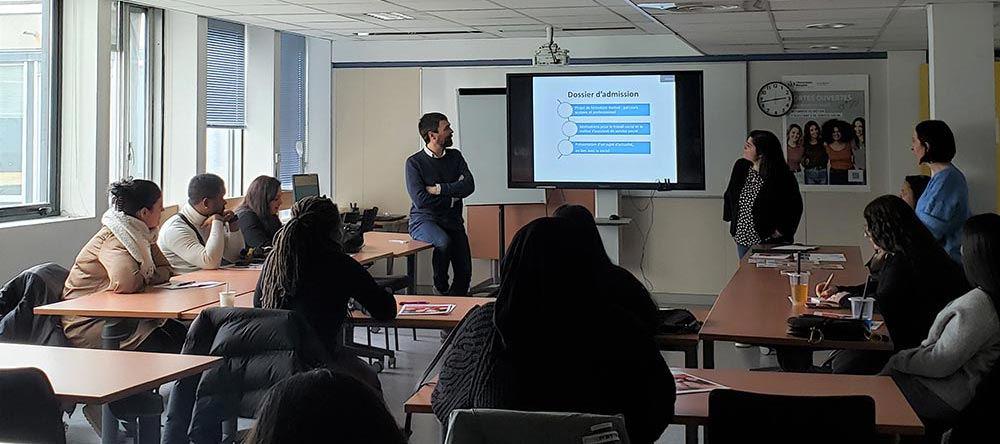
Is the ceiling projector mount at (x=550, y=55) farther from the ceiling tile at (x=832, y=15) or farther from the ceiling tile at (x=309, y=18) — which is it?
the ceiling tile at (x=832, y=15)

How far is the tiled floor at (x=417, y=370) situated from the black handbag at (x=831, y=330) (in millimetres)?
1291

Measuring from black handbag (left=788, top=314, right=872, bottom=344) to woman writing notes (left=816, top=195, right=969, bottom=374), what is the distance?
0.22 m

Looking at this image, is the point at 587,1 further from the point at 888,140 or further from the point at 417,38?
the point at 888,140

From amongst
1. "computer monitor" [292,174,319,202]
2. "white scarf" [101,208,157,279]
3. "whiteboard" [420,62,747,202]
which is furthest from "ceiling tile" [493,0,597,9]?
"white scarf" [101,208,157,279]

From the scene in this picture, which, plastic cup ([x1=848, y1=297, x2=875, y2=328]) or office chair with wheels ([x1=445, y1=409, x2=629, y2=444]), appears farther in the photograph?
plastic cup ([x1=848, y1=297, x2=875, y2=328])

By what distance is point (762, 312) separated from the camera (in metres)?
4.30

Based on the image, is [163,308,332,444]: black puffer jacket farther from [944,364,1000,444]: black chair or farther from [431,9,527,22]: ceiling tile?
[431,9,527,22]: ceiling tile

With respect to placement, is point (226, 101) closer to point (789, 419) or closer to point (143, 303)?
point (143, 303)

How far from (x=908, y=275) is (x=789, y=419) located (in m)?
1.57

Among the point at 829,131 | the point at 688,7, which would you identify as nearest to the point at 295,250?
the point at 688,7

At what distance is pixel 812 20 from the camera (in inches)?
281

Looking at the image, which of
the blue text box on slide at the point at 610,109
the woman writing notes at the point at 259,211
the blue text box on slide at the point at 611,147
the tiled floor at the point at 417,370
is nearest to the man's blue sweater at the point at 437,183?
the tiled floor at the point at 417,370

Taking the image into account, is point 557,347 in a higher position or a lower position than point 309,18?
lower

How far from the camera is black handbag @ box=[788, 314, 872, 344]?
370 centimetres
